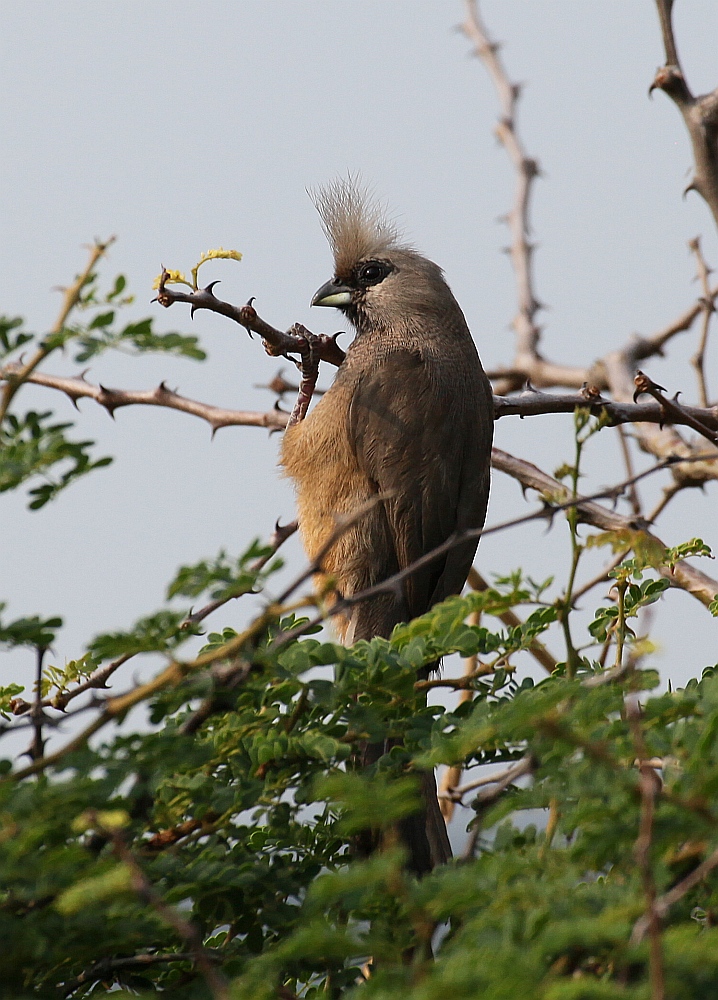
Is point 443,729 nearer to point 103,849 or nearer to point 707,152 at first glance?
point 103,849

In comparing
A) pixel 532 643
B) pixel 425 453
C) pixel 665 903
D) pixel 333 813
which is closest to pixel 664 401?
pixel 532 643

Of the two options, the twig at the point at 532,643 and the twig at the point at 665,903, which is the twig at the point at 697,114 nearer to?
the twig at the point at 532,643

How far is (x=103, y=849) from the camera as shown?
1.35 metres

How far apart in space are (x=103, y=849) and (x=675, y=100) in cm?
300

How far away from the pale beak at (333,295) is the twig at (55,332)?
2981mm

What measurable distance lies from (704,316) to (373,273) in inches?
51.6

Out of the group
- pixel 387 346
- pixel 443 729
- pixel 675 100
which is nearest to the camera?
pixel 443 729

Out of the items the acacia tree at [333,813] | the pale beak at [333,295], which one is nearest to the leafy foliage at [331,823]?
the acacia tree at [333,813]

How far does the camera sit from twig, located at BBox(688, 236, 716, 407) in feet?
13.4

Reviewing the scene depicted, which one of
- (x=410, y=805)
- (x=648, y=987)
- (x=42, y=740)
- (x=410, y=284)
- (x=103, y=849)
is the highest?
(x=410, y=284)

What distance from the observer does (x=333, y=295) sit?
443cm

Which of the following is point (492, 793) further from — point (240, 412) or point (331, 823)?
point (240, 412)

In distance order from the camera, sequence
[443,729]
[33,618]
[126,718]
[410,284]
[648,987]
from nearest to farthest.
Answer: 1. [648,987]
2. [126,718]
3. [33,618]
4. [443,729]
5. [410,284]

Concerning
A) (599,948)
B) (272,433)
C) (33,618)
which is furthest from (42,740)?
(272,433)
